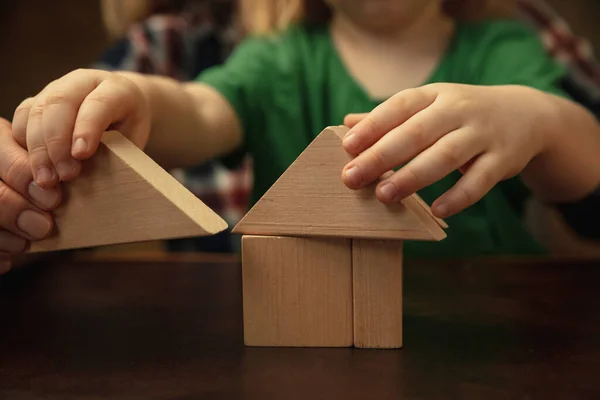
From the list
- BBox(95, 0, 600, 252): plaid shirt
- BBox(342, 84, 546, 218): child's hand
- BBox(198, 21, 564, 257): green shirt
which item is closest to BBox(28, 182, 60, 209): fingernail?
BBox(342, 84, 546, 218): child's hand

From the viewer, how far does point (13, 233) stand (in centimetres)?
53

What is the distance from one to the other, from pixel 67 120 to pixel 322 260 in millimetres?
209

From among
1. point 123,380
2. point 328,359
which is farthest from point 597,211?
point 123,380

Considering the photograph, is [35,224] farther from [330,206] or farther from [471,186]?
[471,186]

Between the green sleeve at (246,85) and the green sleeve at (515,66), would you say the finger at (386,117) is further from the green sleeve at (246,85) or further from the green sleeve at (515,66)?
the green sleeve at (246,85)

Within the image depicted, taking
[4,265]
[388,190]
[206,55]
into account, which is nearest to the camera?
[388,190]

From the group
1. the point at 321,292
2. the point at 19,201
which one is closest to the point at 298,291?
the point at 321,292

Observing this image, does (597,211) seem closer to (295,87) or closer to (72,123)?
(295,87)

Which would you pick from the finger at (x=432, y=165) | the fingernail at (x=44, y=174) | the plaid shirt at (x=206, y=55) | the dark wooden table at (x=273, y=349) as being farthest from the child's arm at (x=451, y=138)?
the plaid shirt at (x=206, y=55)

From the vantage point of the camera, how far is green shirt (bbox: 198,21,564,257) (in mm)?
795

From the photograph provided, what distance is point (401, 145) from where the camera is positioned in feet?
1.57

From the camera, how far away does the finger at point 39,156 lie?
485mm

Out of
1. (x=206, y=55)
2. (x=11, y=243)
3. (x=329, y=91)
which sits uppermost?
(x=11, y=243)

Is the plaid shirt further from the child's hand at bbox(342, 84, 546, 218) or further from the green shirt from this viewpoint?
the child's hand at bbox(342, 84, 546, 218)
